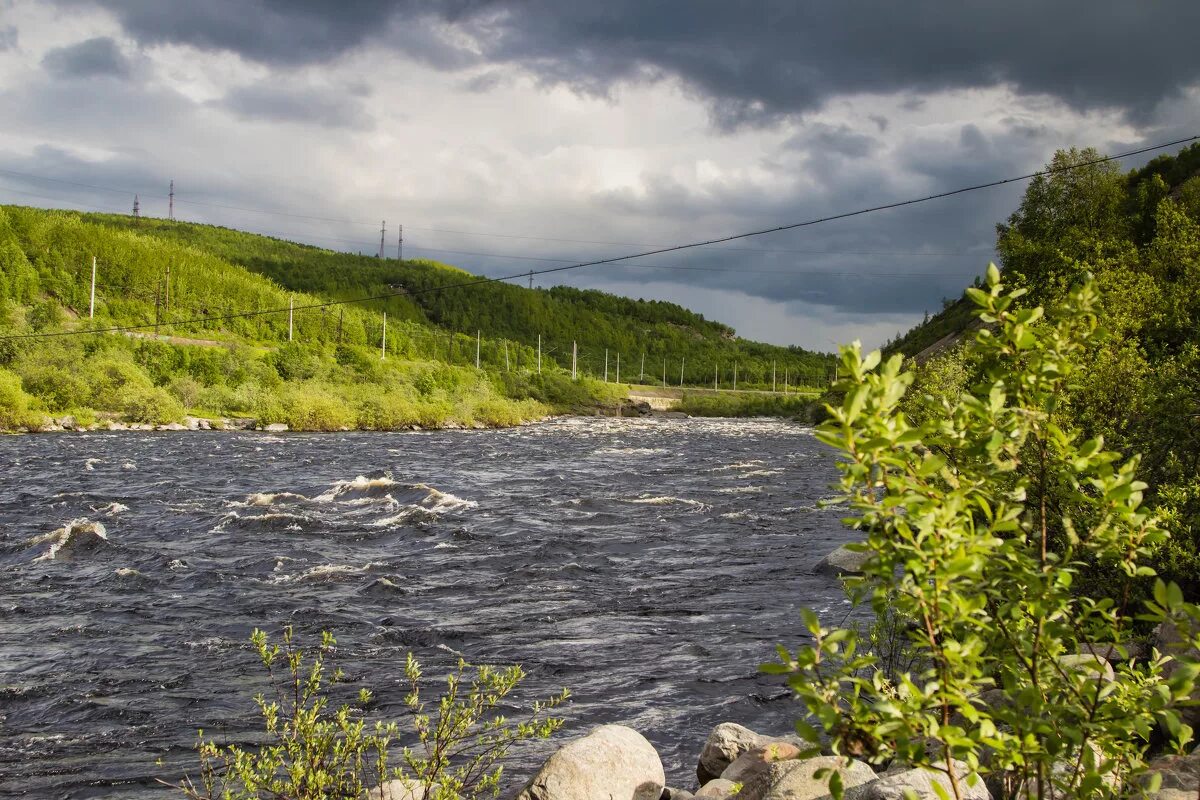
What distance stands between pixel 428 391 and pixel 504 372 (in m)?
31.7

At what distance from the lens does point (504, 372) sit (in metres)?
110

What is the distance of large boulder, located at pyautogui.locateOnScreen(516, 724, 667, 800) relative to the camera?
700 cm

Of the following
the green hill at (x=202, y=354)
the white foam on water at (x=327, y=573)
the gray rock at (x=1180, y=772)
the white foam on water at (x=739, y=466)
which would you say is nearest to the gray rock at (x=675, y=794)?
the gray rock at (x=1180, y=772)

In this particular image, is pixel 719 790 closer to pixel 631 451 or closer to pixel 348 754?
pixel 348 754

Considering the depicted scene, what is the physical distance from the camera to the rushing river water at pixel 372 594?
381 inches

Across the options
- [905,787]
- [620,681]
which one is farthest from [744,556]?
[905,787]

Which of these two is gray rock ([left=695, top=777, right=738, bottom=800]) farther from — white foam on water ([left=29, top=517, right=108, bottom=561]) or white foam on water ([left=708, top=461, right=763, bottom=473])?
white foam on water ([left=708, top=461, right=763, bottom=473])

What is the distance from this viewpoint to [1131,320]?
1571cm

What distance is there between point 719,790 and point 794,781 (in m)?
0.79

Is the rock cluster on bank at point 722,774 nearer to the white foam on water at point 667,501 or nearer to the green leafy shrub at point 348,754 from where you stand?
the green leafy shrub at point 348,754

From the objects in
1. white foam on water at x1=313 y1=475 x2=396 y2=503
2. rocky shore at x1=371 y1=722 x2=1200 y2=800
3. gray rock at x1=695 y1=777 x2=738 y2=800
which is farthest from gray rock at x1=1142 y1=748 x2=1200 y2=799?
white foam on water at x1=313 y1=475 x2=396 y2=503

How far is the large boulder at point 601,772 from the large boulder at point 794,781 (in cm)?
87

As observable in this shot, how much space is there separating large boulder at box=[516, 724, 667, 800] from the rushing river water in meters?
1.05

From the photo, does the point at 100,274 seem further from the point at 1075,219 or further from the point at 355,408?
the point at 1075,219
